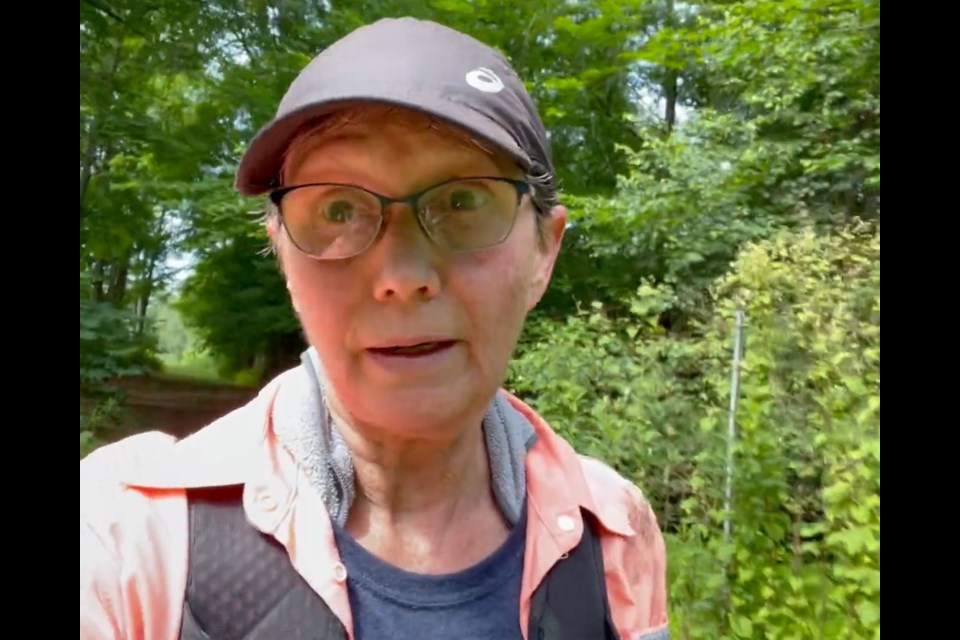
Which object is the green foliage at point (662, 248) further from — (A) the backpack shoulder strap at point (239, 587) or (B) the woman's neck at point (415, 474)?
(A) the backpack shoulder strap at point (239, 587)

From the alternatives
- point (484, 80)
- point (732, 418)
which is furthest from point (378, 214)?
point (732, 418)

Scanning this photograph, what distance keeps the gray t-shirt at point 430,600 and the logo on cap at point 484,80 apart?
1.42 feet

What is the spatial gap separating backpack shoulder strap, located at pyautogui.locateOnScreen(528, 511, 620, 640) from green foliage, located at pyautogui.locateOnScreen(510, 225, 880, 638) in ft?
2.12

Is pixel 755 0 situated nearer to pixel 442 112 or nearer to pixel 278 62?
pixel 278 62

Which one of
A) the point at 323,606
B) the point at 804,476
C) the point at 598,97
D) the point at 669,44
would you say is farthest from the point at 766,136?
the point at 323,606

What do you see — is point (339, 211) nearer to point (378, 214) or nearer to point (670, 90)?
point (378, 214)

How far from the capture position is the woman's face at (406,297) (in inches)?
23.1

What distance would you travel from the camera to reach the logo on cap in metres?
0.60

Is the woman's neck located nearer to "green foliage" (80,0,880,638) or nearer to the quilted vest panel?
the quilted vest panel

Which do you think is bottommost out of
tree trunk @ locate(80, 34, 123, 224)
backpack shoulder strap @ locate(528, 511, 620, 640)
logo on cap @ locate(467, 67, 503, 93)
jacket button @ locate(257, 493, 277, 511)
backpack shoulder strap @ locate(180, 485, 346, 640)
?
backpack shoulder strap @ locate(528, 511, 620, 640)

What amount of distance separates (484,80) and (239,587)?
0.50 m

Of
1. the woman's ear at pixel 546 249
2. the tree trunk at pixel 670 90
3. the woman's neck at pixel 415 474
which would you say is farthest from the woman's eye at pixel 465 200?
the tree trunk at pixel 670 90

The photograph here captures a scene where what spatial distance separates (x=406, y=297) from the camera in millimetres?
590

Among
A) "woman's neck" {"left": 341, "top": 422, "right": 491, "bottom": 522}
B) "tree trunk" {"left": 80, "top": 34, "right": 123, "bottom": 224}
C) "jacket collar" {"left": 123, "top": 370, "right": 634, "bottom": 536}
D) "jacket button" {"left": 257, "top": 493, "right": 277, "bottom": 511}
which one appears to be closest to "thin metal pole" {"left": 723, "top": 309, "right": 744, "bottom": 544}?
"jacket collar" {"left": 123, "top": 370, "right": 634, "bottom": 536}
